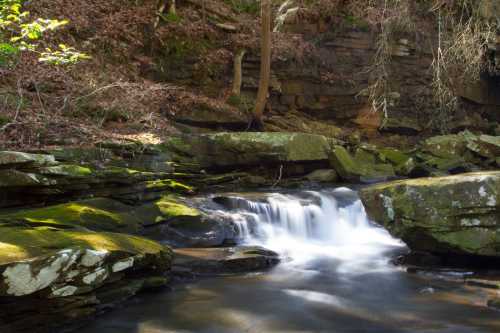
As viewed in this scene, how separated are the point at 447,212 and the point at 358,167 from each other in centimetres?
729

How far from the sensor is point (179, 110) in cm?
1480

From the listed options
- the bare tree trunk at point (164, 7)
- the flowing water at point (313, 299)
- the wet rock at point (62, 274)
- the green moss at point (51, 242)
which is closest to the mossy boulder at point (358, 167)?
the flowing water at point (313, 299)

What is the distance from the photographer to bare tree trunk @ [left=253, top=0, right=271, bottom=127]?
1425 centimetres

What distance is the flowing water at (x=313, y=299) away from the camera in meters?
4.97

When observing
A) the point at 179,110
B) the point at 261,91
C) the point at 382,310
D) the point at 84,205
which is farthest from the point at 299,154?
the point at 382,310

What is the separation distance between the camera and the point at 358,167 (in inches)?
546

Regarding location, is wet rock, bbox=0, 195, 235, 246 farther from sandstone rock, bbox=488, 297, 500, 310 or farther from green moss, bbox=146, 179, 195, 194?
sandstone rock, bbox=488, 297, 500, 310

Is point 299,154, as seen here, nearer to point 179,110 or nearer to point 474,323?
point 179,110

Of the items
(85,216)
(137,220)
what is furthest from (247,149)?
(85,216)

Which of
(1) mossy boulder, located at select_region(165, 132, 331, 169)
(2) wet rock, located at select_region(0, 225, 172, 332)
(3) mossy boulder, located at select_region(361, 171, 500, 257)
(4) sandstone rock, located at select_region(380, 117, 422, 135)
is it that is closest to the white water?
(3) mossy boulder, located at select_region(361, 171, 500, 257)

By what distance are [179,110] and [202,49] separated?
10.5 feet

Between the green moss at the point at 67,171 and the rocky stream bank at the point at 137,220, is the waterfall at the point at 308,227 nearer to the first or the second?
the rocky stream bank at the point at 137,220

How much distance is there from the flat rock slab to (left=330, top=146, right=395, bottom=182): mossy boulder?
6373mm

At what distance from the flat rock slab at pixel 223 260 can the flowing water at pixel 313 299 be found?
199mm
